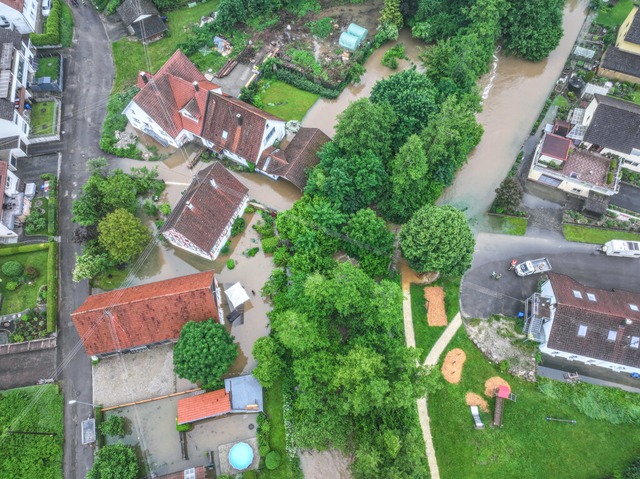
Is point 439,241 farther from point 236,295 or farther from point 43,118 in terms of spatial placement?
point 43,118

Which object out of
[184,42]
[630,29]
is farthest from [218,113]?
[630,29]

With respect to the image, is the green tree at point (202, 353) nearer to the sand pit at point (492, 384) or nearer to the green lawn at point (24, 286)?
the green lawn at point (24, 286)

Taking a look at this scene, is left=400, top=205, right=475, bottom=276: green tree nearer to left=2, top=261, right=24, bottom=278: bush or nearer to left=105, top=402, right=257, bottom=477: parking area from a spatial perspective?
left=105, top=402, right=257, bottom=477: parking area

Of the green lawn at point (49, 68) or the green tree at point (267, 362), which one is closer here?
the green tree at point (267, 362)

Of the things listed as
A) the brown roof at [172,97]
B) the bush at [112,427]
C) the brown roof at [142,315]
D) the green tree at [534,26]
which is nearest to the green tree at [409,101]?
the green tree at [534,26]

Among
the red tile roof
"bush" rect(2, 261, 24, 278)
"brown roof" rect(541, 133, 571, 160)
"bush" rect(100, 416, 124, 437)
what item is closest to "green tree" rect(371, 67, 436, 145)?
"brown roof" rect(541, 133, 571, 160)

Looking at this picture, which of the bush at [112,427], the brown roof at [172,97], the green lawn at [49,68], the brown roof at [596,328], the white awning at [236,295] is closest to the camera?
the bush at [112,427]

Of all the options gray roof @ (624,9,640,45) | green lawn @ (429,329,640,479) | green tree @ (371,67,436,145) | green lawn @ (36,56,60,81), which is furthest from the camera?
green lawn @ (36,56,60,81)
